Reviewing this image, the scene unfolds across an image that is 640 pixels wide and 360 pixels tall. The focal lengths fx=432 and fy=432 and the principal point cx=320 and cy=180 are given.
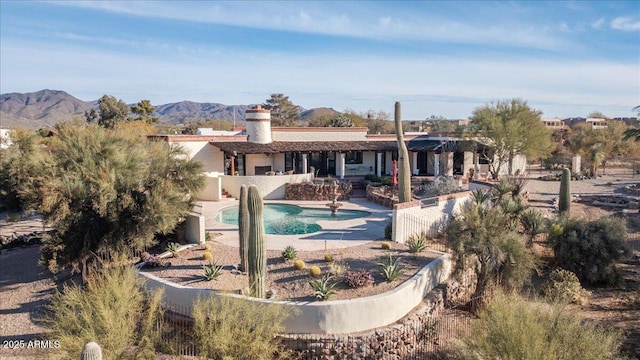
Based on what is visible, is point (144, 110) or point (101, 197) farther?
point (144, 110)

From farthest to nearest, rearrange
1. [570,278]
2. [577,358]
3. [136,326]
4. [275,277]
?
[570,278] → [275,277] → [136,326] → [577,358]

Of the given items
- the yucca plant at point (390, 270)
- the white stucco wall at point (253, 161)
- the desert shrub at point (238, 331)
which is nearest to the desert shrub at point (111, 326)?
the desert shrub at point (238, 331)

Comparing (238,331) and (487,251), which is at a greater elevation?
(487,251)

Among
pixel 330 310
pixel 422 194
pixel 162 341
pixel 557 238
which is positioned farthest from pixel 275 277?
pixel 422 194

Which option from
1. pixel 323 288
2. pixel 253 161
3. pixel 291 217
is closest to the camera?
pixel 323 288

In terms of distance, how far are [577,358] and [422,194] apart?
57.4 ft

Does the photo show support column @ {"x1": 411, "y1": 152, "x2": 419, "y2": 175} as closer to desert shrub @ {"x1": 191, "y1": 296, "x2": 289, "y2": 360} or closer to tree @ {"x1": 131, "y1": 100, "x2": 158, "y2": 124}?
desert shrub @ {"x1": 191, "y1": 296, "x2": 289, "y2": 360}

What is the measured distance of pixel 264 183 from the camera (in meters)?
28.5

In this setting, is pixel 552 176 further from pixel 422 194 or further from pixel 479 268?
pixel 479 268

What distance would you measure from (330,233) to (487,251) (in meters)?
7.43

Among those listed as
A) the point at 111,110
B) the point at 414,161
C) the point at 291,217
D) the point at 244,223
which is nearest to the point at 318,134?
the point at 414,161

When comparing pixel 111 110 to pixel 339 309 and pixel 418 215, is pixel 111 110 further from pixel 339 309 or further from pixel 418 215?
pixel 339 309

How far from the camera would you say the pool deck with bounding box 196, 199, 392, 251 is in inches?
674

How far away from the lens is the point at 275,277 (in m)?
13.6
